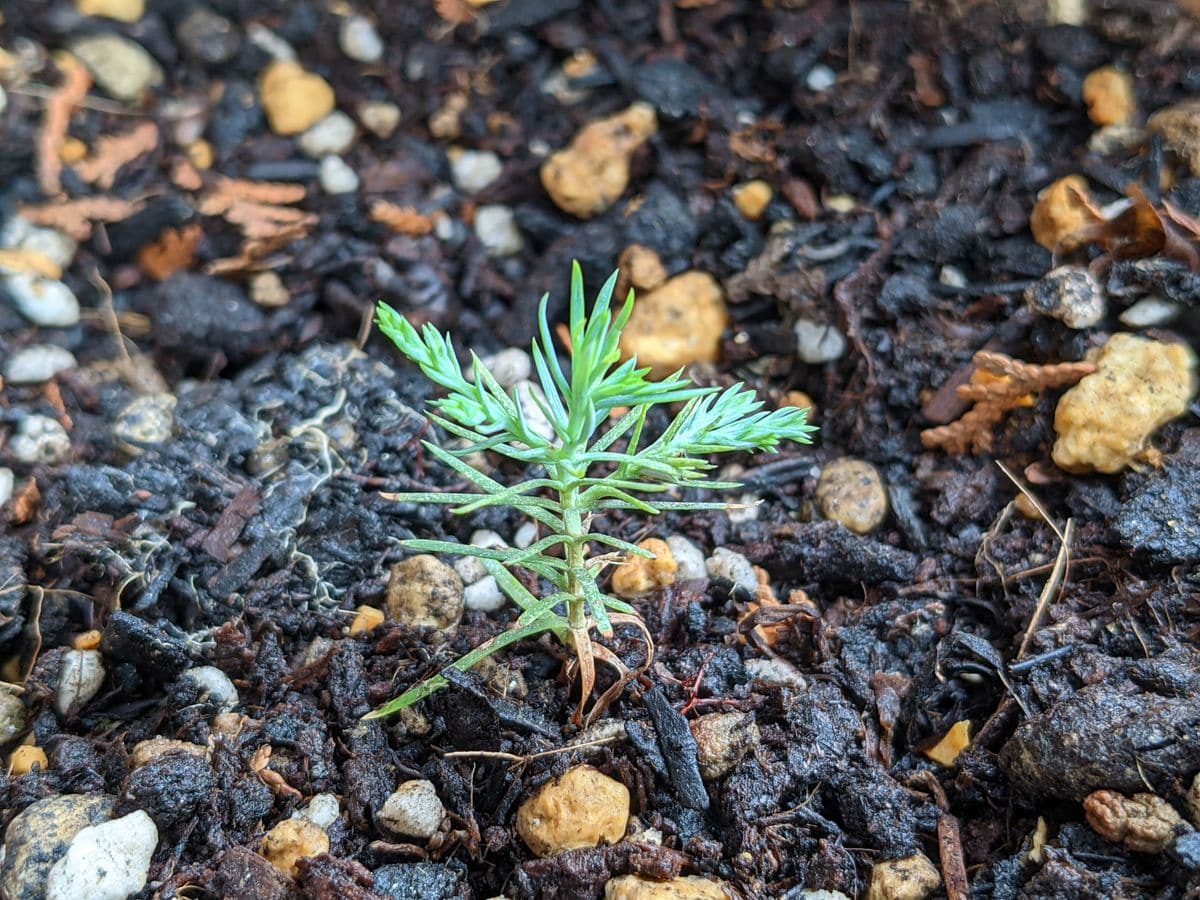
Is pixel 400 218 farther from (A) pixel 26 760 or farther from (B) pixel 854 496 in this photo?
(A) pixel 26 760

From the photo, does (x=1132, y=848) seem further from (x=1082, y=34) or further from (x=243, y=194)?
(x=243, y=194)

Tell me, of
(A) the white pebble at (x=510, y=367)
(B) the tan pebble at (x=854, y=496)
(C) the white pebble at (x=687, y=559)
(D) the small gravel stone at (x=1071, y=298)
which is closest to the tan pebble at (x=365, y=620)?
(C) the white pebble at (x=687, y=559)

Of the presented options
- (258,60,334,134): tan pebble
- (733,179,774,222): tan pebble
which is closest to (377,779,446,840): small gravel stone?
(733,179,774,222): tan pebble

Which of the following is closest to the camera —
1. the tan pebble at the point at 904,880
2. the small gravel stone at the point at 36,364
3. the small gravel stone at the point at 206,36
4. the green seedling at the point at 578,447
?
the green seedling at the point at 578,447

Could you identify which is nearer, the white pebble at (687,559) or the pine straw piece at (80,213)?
the white pebble at (687,559)

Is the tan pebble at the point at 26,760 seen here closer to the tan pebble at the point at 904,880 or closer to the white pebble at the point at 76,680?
the white pebble at the point at 76,680

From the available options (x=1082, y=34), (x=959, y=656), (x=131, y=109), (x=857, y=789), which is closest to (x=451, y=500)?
(x=857, y=789)
